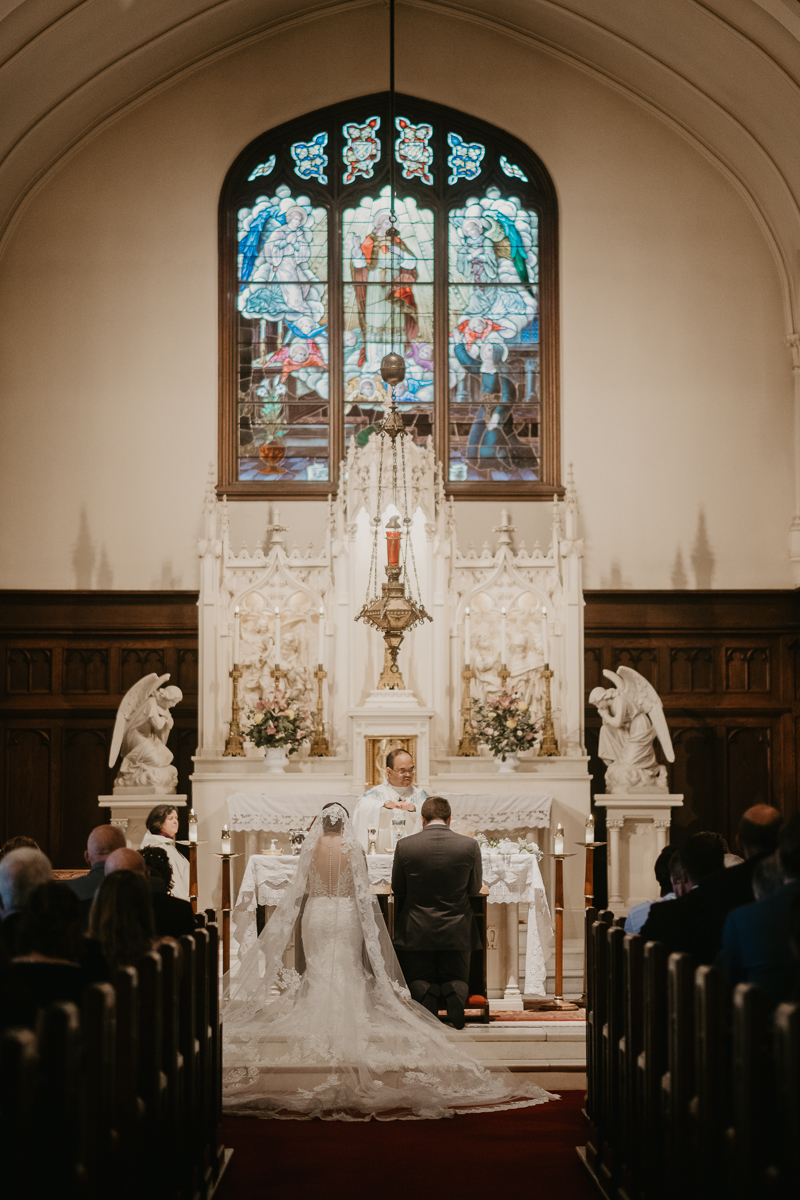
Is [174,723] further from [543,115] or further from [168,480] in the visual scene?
[543,115]

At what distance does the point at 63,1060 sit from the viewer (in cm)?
341

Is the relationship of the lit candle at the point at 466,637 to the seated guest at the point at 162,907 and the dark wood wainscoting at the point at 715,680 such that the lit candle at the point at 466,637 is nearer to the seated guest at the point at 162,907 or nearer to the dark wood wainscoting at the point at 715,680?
the dark wood wainscoting at the point at 715,680

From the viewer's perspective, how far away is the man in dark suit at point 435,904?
7.76m

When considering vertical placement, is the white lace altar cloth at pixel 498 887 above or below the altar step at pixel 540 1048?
above

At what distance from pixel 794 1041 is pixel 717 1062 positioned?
70 centimetres

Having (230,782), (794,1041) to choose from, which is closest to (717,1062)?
(794,1041)

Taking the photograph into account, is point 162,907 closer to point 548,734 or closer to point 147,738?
point 147,738

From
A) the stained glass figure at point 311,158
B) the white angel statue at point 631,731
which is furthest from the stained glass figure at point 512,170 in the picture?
the white angel statue at point 631,731

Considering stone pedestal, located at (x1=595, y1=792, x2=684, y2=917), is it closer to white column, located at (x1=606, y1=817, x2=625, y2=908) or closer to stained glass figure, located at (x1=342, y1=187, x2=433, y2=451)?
white column, located at (x1=606, y1=817, x2=625, y2=908)

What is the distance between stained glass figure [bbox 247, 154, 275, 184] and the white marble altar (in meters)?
3.93

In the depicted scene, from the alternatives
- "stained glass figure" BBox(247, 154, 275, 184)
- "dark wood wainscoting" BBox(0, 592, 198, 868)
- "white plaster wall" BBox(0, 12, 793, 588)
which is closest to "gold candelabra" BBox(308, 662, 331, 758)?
"dark wood wainscoting" BBox(0, 592, 198, 868)

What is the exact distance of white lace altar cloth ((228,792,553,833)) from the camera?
10.9 metres

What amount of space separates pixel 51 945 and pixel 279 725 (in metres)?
7.45

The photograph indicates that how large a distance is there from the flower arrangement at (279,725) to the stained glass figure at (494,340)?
3.41m
